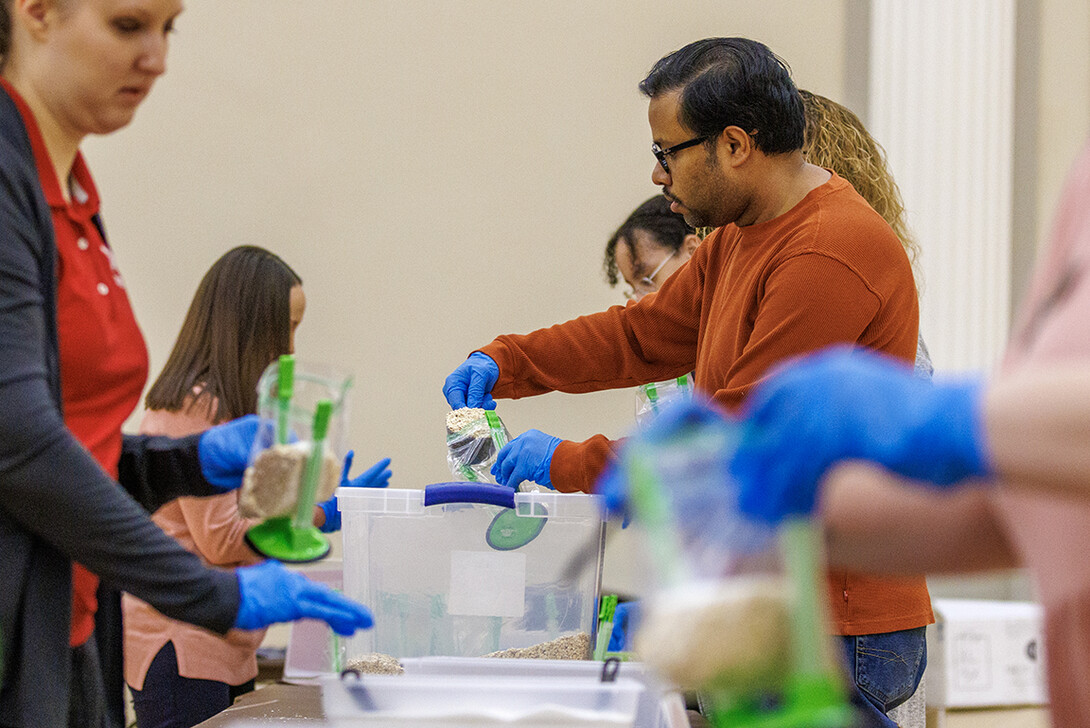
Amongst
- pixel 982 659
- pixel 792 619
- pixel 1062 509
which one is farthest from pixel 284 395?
pixel 982 659

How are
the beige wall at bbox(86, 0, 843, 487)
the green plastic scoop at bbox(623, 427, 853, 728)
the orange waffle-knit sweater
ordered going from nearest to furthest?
the green plastic scoop at bbox(623, 427, 853, 728) < the orange waffle-knit sweater < the beige wall at bbox(86, 0, 843, 487)

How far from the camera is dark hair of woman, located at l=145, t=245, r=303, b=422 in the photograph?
6.16 feet

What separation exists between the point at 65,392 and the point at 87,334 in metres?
0.06

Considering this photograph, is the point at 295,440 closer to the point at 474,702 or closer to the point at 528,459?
the point at 474,702

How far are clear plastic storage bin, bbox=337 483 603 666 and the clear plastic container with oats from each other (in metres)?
0.57

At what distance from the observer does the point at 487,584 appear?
1.54 meters

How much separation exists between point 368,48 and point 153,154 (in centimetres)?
82

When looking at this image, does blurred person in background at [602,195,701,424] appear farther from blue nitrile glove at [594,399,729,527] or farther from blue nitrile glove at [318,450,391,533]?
blue nitrile glove at [594,399,729,527]

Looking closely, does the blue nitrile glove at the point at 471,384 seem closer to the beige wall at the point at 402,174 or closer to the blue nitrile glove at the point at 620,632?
the blue nitrile glove at the point at 620,632

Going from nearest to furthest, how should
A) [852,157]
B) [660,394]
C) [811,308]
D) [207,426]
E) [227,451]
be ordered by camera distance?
[227,451], [811,308], [207,426], [852,157], [660,394]

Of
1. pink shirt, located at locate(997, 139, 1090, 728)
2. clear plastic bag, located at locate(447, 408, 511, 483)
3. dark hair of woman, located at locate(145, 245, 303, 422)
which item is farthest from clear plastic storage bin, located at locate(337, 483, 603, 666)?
pink shirt, located at locate(997, 139, 1090, 728)

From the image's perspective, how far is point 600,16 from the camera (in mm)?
3842

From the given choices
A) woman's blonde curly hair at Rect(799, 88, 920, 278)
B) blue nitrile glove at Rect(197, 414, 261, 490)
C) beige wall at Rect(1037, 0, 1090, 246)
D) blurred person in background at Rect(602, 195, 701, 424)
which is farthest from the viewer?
beige wall at Rect(1037, 0, 1090, 246)

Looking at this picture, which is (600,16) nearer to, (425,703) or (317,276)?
(317,276)
